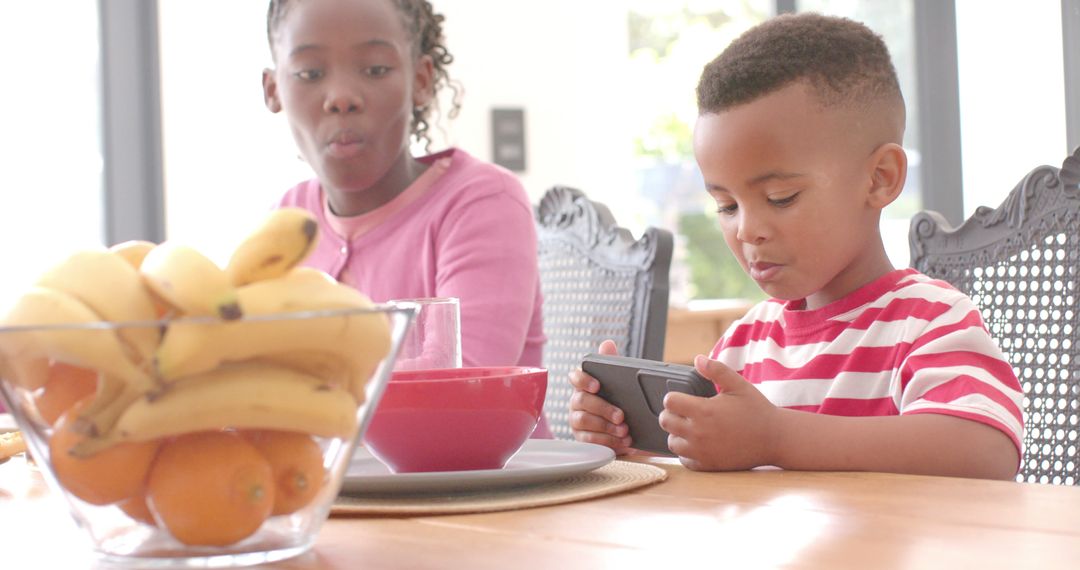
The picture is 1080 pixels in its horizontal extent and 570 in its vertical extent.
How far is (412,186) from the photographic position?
1.92 metres

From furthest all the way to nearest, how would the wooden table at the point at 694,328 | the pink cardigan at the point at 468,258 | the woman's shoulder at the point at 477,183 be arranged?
the wooden table at the point at 694,328, the woman's shoulder at the point at 477,183, the pink cardigan at the point at 468,258

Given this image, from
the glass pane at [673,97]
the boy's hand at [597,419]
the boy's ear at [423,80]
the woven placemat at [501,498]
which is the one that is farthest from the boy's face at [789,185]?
the glass pane at [673,97]

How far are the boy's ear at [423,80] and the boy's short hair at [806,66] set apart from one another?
0.76 metres

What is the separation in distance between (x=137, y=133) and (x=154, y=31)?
277 millimetres

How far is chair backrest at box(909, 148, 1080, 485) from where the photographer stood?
3.85ft

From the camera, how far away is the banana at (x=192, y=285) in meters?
0.53

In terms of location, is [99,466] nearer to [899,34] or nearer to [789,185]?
[789,185]

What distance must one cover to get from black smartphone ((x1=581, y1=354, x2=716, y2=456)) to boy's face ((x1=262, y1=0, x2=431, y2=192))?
859 mm

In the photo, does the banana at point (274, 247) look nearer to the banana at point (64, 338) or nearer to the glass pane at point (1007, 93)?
the banana at point (64, 338)

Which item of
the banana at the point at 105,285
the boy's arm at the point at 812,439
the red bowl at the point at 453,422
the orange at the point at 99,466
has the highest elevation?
the banana at the point at 105,285

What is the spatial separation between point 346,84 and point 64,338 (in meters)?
1.28

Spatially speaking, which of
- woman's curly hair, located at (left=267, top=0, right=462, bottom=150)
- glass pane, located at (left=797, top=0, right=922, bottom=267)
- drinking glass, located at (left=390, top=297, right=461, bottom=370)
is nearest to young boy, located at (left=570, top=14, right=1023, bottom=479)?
drinking glass, located at (left=390, top=297, right=461, bottom=370)

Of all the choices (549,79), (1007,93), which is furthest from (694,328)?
(1007,93)

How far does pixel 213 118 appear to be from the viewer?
3.51 m
